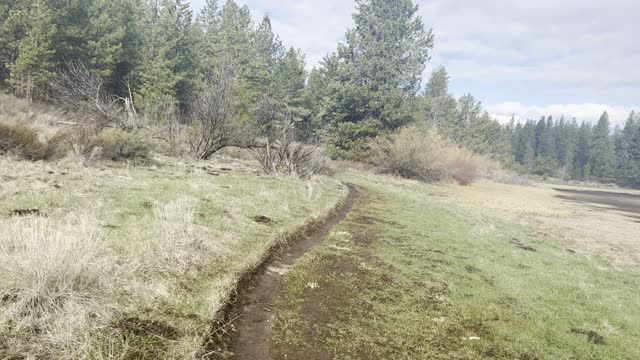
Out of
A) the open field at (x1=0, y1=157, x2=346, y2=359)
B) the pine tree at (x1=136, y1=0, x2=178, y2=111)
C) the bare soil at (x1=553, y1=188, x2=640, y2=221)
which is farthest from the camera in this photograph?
the pine tree at (x1=136, y1=0, x2=178, y2=111)

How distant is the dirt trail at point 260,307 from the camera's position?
5309 mm

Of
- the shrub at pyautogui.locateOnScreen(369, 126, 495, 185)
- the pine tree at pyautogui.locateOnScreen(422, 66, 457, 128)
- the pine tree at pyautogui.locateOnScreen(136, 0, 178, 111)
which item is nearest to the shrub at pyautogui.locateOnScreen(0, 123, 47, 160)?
the pine tree at pyautogui.locateOnScreen(136, 0, 178, 111)

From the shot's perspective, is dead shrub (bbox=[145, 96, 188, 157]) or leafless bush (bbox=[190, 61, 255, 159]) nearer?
leafless bush (bbox=[190, 61, 255, 159])

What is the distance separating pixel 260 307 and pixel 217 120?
17539 millimetres

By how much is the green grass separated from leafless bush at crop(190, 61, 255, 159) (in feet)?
39.5

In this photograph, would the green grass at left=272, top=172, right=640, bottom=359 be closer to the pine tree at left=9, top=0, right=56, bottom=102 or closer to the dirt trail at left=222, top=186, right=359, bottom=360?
the dirt trail at left=222, top=186, right=359, bottom=360

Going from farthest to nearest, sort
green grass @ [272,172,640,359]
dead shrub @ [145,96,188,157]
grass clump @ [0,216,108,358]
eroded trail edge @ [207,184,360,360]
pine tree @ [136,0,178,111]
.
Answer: pine tree @ [136,0,178,111] < dead shrub @ [145,96,188,157] < green grass @ [272,172,640,359] < eroded trail edge @ [207,184,360,360] < grass clump @ [0,216,108,358]

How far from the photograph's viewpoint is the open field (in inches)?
176

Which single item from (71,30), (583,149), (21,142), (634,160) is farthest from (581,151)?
(21,142)

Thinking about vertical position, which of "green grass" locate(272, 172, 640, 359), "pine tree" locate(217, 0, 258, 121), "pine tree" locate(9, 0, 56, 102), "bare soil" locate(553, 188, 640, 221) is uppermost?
"pine tree" locate(217, 0, 258, 121)

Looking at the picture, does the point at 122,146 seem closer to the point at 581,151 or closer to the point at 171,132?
the point at 171,132

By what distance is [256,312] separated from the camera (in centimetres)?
630

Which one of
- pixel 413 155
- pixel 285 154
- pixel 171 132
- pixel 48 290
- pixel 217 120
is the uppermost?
pixel 217 120

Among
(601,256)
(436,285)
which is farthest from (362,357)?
(601,256)
